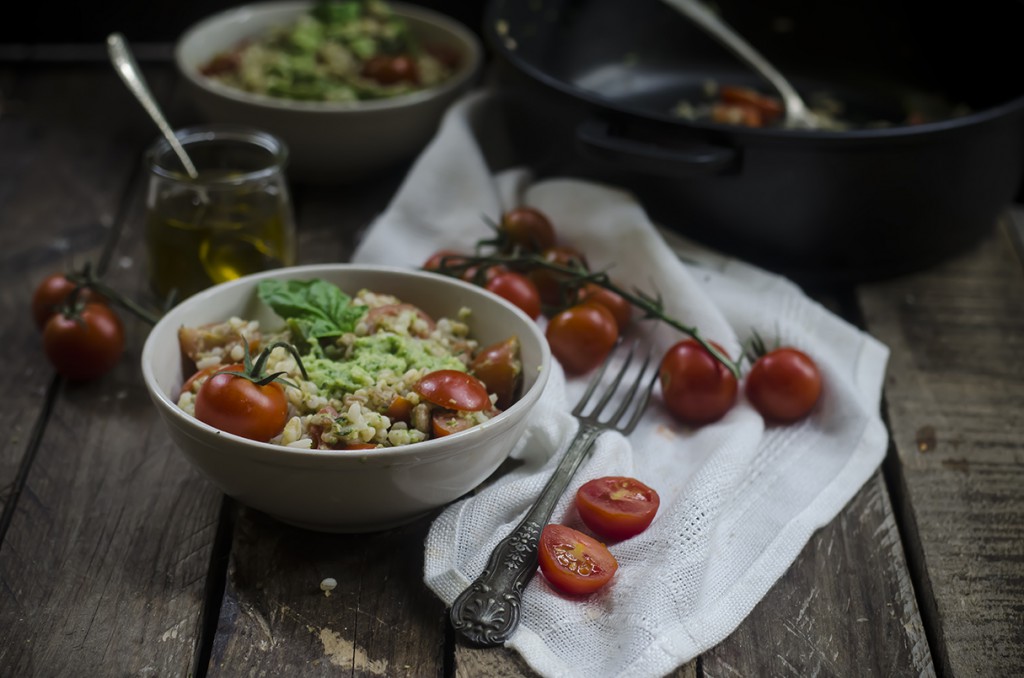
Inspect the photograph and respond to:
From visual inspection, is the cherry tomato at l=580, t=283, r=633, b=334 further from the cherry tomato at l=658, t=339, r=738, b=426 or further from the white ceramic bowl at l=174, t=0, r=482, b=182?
the white ceramic bowl at l=174, t=0, r=482, b=182

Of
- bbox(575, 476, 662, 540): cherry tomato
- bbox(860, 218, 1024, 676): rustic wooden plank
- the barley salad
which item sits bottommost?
bbox(860, 218, 1024, 676): rustic wooden plank

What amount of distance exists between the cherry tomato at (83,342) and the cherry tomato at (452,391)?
62 centimetres

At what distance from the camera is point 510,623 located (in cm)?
125

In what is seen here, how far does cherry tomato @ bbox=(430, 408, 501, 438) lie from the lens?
1314 millimetres

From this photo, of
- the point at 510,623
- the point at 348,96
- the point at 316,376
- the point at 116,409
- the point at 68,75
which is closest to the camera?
the point at 510,623

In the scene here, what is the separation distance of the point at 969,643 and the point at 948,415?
511 mm

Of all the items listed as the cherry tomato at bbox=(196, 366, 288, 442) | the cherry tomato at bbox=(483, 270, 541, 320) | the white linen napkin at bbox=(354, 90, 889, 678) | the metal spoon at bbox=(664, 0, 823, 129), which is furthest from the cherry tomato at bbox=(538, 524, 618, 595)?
the metal spoon at bbox=(664, 0, 823, 129)

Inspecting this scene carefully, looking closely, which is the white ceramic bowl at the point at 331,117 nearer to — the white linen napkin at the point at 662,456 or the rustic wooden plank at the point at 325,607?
the white linen napkin at the point at 662,456

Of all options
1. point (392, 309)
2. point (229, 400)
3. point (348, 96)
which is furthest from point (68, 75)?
point (229, 400)

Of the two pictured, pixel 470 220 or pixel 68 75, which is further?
pixel 68 75

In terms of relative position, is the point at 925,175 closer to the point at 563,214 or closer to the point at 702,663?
the point at 563,214

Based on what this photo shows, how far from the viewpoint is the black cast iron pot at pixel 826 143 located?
1.84 meters

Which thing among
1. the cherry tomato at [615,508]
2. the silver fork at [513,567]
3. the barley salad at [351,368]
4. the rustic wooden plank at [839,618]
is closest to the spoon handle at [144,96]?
the barley salad at [351,368]

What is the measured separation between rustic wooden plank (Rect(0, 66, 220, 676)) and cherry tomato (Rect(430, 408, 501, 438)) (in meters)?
0.35
